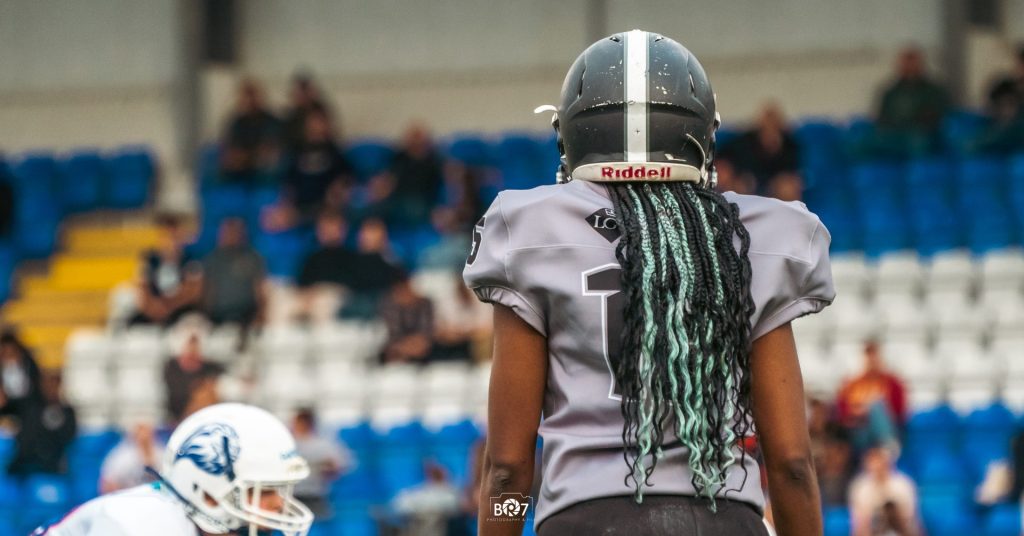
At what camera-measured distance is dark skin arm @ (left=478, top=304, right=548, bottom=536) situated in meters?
2.62

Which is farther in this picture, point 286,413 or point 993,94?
point 993,94

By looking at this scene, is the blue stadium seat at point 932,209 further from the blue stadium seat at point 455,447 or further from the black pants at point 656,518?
the black pants at point 656,518

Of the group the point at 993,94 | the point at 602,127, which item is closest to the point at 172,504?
the point at 602,127

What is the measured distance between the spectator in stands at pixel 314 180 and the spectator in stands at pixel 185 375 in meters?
2.32

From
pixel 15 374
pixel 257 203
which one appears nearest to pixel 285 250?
pixel 257 203

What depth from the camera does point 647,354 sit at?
8.35 feet

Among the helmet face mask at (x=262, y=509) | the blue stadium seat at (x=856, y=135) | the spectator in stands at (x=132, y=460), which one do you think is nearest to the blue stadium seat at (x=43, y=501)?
the spectator in stands at (x=132, y=460)

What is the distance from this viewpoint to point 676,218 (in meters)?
2.66

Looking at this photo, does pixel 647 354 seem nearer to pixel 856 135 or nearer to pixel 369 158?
pixel 856 135

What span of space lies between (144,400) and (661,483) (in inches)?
408

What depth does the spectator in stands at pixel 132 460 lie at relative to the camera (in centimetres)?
998

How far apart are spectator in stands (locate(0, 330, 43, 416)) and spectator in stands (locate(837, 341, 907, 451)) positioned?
5.77 m

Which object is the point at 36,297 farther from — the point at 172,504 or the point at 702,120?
the point at 702,120

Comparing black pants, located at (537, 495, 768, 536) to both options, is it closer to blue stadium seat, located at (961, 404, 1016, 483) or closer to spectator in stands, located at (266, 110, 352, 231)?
blue stadium seat, located at (961, 404, 1016, 483)
